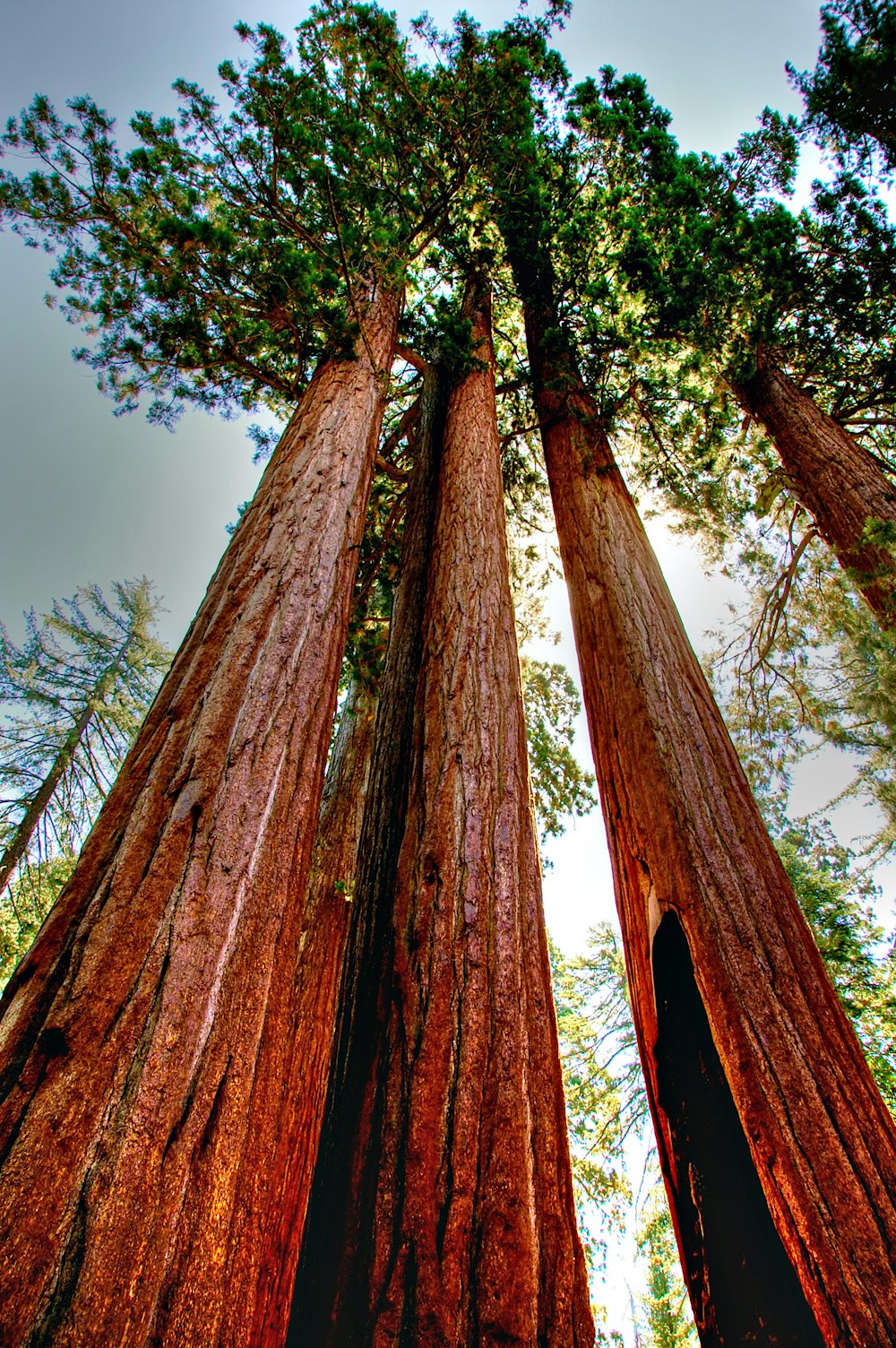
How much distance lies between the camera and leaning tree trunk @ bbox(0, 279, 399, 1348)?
34.0 inches

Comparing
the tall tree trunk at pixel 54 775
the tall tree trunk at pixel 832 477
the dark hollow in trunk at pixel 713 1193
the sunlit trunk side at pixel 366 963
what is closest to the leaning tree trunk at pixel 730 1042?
the dark hollow in trunk at pixel 713 1193

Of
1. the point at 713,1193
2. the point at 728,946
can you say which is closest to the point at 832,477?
the point at 728,946

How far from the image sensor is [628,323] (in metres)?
4.93

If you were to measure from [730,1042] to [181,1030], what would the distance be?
1.83 m

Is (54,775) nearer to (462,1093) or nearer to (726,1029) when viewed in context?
(462,1093)

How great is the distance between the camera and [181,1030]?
1.12 m

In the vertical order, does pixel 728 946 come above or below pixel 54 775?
below

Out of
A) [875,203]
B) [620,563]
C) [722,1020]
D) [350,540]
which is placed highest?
[875,203]

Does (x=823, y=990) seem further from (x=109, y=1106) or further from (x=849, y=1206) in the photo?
(x=109, y=1106)

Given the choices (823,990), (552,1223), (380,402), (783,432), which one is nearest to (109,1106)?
(552,1223)

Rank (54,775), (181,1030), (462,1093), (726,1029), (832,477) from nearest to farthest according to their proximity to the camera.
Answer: (181,1030)
(462,1093)
(726,1029)
(832,477)
(54,775)

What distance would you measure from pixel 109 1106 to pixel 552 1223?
38.7 inches

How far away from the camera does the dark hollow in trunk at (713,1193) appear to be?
164 cm

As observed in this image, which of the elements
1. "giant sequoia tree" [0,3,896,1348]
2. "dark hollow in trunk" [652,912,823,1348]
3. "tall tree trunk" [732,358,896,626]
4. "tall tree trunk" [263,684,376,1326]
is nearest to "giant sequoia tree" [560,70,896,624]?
"tall tree trunk" [732,358,896,626]
